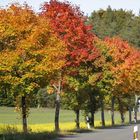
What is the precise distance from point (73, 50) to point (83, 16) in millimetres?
2883

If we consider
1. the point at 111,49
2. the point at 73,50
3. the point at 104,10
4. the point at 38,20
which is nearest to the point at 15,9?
the point at 38,20

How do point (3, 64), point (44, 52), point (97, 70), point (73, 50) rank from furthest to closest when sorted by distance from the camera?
1. point (97, 70)
2. point (73, 50)
3. point (44, 52)
4. point (3, 64)

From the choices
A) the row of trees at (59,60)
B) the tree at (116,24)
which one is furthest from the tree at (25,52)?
the tree at (116,24)

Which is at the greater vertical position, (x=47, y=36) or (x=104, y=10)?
(x=104, y=10)

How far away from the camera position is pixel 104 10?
14712 cm

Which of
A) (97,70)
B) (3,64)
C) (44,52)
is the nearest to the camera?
(3,64)

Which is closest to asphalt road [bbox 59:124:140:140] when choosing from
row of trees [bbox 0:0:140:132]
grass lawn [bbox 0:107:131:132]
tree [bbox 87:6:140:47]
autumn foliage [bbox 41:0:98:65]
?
row of trees [bbox 0:0:140:132]

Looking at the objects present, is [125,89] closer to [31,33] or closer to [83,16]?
[83,16]

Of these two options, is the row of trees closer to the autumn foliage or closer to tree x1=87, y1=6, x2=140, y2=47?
the autumn foliage

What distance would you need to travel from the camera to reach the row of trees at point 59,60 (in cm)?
3048

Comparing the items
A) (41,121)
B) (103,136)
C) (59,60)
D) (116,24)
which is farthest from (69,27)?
(116,24)

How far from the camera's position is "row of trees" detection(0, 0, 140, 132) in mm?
30484

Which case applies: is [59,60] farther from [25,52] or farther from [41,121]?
[41,121]

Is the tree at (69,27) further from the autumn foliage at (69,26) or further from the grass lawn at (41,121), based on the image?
the grass lawn at (41,121)
